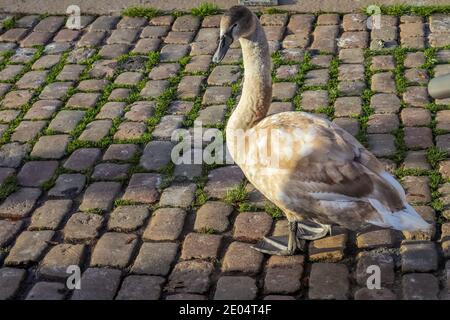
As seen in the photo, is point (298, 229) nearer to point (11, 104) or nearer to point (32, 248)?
point (32, 248)

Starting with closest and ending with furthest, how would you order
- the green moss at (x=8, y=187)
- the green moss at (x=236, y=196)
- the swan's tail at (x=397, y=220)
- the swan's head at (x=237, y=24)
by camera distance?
the swan's tail at (x=397, y=220)
the swan's head at (x=237, y=24)
the green moss at (x=236, y=196)
the green moss at (x=8, y=187)

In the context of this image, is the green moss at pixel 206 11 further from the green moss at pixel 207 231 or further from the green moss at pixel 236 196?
the green moss at pixel 207 231

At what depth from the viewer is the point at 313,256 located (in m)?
5.13

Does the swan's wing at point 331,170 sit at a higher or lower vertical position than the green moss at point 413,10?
higher

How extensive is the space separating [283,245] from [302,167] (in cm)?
61

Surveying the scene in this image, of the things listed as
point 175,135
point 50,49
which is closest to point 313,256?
point 175,135

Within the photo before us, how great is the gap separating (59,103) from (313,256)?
2832 millimetres

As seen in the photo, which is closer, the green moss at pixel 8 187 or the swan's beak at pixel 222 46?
the swan's beak at pixel 222 46

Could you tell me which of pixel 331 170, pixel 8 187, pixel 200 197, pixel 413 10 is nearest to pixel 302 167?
pixel 331 170

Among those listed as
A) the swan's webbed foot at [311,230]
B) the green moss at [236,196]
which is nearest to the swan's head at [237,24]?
the green moss at [236,196]

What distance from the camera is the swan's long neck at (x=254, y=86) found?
206 inches

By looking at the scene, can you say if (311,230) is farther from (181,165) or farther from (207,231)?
(181,165)

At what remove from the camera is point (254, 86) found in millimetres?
5277
